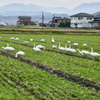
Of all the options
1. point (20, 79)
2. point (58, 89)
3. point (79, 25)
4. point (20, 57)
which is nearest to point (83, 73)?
point (58, 89)

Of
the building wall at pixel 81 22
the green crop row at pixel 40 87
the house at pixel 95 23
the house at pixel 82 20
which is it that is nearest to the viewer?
the green crop row at pixel 40 87

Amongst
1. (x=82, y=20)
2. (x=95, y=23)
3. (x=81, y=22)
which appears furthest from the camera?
(x=81, y=22)

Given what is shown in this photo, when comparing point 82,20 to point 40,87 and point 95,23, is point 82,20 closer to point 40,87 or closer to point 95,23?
point 95,23

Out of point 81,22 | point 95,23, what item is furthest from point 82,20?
point 95,23

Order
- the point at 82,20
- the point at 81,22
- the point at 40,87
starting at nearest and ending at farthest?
1. the point at 40,87
2. the point at 82,20
3. the point at 81,22

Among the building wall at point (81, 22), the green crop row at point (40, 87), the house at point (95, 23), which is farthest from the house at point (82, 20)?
the green crop row at point (40, 87)

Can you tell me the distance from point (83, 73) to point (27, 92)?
19.6 ft

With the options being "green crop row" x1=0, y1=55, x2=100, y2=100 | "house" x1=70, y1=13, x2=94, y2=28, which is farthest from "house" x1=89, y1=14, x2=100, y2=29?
"green crop row" x1=0, y1=55, x2=100, y2=100

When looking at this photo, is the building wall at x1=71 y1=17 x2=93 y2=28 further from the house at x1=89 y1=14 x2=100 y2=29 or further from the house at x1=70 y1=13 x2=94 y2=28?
the house at x1=89 y1=14 x2=100 y2=29

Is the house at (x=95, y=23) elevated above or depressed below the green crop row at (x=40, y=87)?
above

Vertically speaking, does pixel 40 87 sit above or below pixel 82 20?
below

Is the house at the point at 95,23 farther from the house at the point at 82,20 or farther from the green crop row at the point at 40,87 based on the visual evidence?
the green crop row at the point at 40,87

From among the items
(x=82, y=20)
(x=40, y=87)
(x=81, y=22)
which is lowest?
(x=40, y=87)

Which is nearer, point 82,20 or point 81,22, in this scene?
point 82,20
